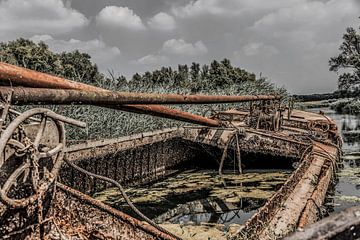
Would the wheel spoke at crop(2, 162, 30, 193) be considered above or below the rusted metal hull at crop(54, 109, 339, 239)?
above

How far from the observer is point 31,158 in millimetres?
2449

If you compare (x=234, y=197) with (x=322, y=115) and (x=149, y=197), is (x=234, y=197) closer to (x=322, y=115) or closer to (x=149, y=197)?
(x=149, y=197)

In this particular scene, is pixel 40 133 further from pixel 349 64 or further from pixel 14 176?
pixel 349 64

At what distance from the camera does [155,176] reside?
9508 millimetres

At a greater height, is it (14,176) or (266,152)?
(14,176)

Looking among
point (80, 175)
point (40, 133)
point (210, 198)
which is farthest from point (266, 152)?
point (40, 133)

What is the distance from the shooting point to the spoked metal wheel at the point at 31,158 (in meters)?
2.35

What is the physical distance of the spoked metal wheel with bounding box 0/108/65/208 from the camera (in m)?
2.35

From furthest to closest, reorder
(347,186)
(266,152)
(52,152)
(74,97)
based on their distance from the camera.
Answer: (266,152) → (347,186) → (52,152) → (74,97)

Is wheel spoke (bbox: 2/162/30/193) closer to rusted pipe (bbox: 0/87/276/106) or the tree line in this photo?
rusted pipe (bbox: 0/87/276/106)

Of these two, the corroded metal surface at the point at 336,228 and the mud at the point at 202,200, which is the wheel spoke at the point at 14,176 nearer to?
the corroded metal surface at the point at 336,228

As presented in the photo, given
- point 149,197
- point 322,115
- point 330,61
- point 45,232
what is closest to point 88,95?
point 45,232

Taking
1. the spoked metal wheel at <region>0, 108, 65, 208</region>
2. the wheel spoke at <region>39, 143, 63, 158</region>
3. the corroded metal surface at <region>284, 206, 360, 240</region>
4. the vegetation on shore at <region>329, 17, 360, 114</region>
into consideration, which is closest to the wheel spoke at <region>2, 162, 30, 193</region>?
the spoked metal wheel at <region>0, 108, 65, 208</region>

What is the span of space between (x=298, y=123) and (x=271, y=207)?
928 centimetres
